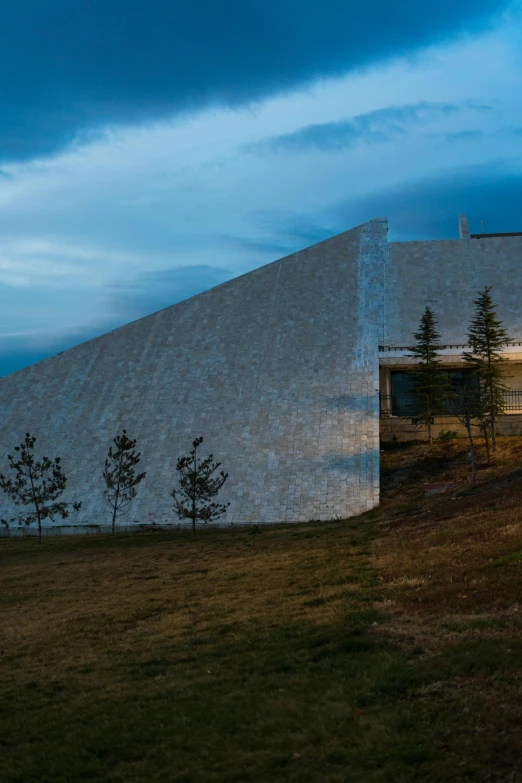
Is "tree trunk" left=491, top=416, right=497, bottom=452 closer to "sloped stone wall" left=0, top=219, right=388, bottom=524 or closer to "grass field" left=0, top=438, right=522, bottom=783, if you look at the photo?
"sloped stone wall" left=0, top=219, right=388, bottom=524

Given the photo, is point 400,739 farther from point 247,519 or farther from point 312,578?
point 247,519

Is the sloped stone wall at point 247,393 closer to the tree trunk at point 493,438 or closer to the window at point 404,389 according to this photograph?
the window at point 404,389

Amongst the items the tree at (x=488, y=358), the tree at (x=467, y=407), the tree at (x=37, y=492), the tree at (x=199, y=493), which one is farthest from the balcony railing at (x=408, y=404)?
the tree at (x=37, y=492)

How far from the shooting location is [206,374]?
33.8 metres

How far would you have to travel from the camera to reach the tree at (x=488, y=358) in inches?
1195

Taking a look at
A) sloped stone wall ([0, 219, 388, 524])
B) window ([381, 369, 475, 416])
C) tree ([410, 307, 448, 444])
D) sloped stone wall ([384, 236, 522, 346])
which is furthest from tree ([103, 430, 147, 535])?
sloped stone wall ([384, 236, 522, 346])

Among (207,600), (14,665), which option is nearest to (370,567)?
(207,600)

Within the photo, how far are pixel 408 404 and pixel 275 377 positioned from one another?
652 cm

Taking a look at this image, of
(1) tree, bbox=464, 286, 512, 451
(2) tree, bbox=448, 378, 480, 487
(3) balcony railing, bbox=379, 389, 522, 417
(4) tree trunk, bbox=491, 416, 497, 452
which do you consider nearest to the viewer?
(2) tree, bbox=448, 378, 480, 487

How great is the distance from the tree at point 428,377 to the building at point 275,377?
2.86 feet

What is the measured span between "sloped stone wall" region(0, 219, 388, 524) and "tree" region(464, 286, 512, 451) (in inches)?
149

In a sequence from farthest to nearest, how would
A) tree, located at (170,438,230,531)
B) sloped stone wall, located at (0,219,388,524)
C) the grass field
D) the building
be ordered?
the building
sloped stone wall, located at (0,219,388,524)
tree, located at (170,438,230,531)
the grass field

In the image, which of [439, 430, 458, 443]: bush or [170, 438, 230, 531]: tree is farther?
[439, 430, 458, 443]: bush

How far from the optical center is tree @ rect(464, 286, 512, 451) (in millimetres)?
30359
